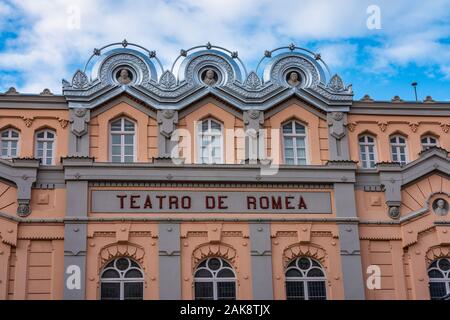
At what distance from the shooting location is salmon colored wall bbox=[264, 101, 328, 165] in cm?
3058

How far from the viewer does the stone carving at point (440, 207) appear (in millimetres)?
30016

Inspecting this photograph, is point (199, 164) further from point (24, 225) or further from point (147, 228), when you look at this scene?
point (24, 225)

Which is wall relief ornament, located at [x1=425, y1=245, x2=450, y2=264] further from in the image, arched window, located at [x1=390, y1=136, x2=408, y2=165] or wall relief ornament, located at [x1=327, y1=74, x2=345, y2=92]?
wall relief ornament, located at [x1=327, y1=74, x2=345, y2=92]

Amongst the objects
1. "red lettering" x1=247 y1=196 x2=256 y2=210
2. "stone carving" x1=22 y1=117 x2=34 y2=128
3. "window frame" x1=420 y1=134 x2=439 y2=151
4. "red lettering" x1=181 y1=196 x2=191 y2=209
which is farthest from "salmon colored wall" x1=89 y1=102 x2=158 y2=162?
"window frame" x1=420 y1=134 x2=439 y2=151

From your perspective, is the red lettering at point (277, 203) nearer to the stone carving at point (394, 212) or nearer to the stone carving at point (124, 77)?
the stone carving at point (394, 212)

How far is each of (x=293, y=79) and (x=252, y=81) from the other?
5.60 feet

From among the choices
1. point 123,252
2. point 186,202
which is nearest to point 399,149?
point 186,202

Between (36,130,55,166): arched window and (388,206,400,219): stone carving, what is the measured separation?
12.6 meters

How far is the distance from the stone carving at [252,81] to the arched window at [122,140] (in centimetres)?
470

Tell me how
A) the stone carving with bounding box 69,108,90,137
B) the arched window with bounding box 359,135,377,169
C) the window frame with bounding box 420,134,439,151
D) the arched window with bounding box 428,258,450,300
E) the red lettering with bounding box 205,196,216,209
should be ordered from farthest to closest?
the window frame with bounding box 420,134,439,151 < the arched window with bounding box 359,135,377,169 < the stone carving with bounding box 69,108,90,137 < the arched window with bounding box 428,258,450,300 < the red lettering with bounding box 205,196,216,209

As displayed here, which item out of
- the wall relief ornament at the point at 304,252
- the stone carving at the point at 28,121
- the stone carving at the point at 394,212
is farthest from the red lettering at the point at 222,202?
the stone carving at the point at 28,121

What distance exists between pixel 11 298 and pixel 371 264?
12771 millimetres

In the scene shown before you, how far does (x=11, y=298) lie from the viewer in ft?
89.4

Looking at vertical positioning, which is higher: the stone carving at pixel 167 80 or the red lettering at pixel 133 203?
the stone carving at pixel 167 80
